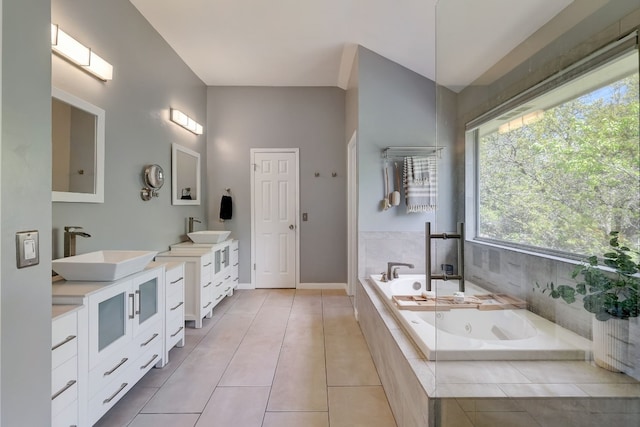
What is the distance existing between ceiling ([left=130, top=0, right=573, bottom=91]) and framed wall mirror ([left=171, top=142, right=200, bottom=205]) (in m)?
1.06

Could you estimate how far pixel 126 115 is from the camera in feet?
7.97

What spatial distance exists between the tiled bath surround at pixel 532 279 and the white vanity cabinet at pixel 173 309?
1989 millimetres

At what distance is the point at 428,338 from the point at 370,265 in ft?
4.96

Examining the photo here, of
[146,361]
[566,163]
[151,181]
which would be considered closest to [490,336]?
[566,163]

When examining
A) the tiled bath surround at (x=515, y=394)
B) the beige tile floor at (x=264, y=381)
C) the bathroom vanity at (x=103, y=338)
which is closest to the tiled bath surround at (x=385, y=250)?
the beige tile floor at (x=264, y=381)

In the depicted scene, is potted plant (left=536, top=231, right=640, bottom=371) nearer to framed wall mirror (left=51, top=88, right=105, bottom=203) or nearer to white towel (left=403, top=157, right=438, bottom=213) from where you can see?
white towel (left=403, top=157, right=438, bottom=213)

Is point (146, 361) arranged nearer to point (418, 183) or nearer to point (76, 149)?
point (76, 149)

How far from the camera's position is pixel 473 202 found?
147cm

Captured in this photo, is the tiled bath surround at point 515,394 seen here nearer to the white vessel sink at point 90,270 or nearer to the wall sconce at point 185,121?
the white vessel sink at point 90,270

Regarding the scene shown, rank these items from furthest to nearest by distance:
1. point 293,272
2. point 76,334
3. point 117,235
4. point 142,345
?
point 293,272, point 117,235, point 142,345, point 76,334

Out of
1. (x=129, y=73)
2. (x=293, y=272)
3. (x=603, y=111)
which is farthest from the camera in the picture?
(x=293, y=272)

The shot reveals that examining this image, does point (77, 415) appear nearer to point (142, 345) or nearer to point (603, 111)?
point (142, 345)

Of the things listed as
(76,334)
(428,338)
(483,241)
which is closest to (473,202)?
(483,241)

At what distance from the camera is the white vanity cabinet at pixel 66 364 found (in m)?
1.21
